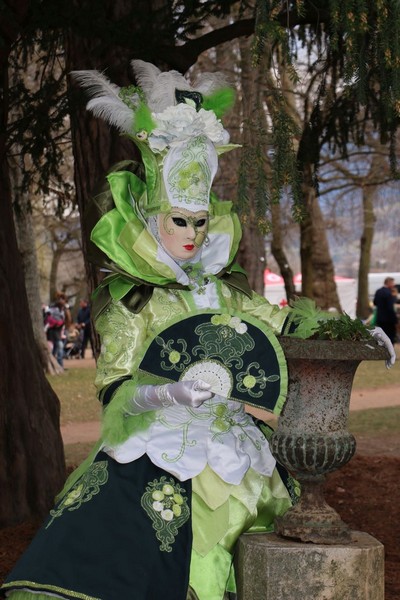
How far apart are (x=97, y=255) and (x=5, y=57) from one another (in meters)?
2.28

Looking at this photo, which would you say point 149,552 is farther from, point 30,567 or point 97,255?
point 97,255

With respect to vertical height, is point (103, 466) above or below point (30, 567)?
above

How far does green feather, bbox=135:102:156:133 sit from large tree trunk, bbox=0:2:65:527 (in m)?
2.39

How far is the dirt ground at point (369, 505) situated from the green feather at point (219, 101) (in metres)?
Answer: 2.06

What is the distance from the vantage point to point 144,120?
3674 millimetres

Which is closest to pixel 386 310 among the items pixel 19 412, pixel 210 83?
pixel 19 412

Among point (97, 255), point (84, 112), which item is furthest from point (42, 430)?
point (97, 255)

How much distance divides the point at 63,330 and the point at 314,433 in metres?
20.1

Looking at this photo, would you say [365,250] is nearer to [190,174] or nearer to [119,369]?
[190,174]

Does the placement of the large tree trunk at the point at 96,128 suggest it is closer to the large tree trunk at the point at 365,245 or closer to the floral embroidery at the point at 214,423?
the floral embroidery at the point at 214,423

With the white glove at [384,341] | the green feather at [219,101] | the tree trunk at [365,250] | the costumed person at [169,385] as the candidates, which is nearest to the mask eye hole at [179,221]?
the costumed person at [169,385]

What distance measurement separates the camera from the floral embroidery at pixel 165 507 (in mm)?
3215

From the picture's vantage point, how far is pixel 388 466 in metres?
7.98

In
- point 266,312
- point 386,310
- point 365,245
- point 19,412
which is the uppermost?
point 266,312
